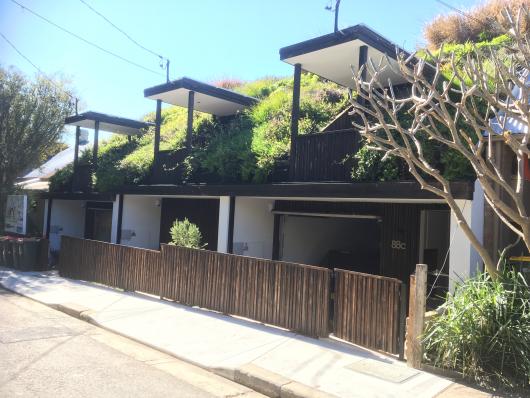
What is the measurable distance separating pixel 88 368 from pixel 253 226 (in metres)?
7.17

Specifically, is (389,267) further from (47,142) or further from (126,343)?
(47,142)

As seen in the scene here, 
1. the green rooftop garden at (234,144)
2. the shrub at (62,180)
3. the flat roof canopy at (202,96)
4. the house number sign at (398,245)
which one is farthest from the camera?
the shrub at (62,180)

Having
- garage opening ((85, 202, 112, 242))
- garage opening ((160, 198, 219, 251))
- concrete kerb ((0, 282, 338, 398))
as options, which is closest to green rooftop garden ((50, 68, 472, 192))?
garage opening ((85, 202, 112, 242))

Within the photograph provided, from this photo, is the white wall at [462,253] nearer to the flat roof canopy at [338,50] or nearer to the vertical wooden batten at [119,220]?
the flat roof canopy at [338,50]

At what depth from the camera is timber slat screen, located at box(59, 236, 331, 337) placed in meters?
7.46

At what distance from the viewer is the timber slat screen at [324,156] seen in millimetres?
9461

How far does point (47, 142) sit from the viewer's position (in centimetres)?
1892

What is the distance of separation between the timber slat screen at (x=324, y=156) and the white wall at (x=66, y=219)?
41.7 feet

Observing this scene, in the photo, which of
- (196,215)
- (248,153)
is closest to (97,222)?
(196,215)

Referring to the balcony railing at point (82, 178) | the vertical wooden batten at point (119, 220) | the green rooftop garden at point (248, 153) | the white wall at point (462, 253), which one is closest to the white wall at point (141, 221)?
the vertical wooden batten at point (119, 220)

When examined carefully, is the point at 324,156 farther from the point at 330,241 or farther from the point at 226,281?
the point at 330,241

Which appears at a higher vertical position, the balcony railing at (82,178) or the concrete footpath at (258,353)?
the balcony railing at (82,178)

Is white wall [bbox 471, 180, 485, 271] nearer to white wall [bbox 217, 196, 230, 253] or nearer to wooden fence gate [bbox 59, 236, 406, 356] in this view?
wooden fence gate [bbox 59, 236, 406, 356]

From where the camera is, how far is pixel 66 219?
67.2 feet
